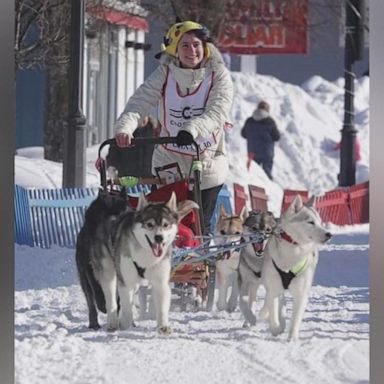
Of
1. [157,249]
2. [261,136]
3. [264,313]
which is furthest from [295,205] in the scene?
[261,136]

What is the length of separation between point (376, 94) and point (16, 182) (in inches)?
40.0

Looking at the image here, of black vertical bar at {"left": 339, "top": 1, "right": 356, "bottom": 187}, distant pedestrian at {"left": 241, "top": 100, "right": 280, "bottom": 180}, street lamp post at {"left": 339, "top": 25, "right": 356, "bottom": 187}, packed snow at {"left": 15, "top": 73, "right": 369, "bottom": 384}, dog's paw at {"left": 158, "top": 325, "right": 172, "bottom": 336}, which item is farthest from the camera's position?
distant pedestrian at {"left": 241, "top": 100, "right": 280, "bottom": 180}

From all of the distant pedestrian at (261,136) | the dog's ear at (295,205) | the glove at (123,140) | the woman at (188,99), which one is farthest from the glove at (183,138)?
the distant pedestrian at (261,136)

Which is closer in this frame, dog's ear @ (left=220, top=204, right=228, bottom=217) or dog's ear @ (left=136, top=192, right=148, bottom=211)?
dog's ear @ (left=136, top=192, right=148, bottom=211)

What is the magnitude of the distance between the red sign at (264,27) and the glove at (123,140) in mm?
492

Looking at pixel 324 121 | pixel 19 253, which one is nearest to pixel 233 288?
pixel 19 253

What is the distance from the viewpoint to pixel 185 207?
3119 mm

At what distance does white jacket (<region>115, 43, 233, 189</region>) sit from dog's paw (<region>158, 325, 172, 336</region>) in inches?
17.1

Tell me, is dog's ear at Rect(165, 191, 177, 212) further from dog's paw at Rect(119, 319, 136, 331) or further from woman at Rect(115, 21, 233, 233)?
dog's paw at Rect(119, 319, 136, 331)

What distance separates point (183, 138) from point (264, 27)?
2.47 feet

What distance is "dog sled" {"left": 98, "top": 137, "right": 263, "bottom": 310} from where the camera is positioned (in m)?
3.13

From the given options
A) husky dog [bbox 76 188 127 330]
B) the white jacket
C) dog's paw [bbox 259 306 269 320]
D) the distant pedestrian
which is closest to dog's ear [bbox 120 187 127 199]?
husky dog [bbox 76 188 127 330]

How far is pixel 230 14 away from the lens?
11.1 feet

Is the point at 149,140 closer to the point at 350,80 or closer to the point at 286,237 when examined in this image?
the point at 286,237
